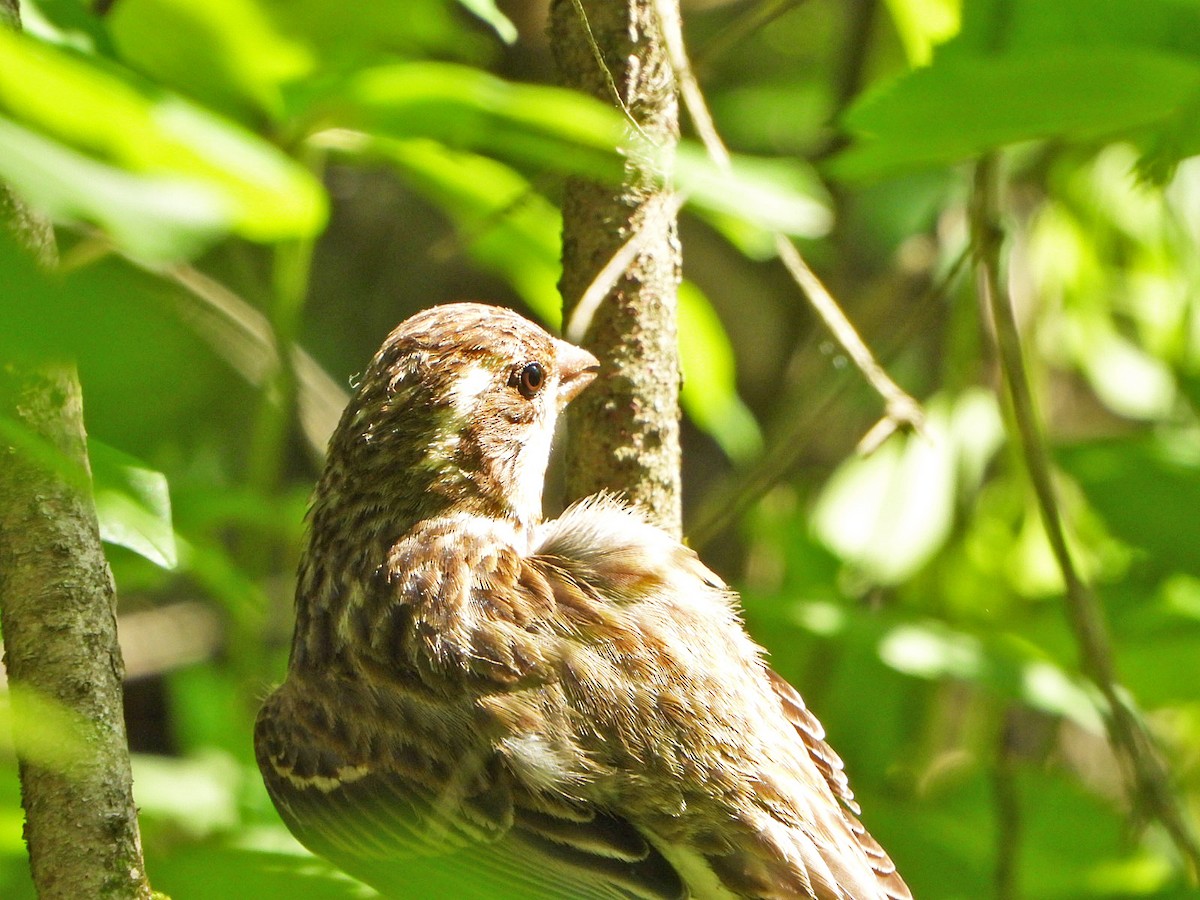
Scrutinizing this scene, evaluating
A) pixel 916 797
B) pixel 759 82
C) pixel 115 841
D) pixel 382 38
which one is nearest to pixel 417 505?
pixel 382 38

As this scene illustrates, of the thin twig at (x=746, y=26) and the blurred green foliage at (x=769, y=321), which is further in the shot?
the thin twig at (x=746, y=26)

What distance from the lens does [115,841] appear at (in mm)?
1771

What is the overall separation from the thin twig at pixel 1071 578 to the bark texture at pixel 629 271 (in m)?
1.02

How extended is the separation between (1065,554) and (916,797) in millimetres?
1520

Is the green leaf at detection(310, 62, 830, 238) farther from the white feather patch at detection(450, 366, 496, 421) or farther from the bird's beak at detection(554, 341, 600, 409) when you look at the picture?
the white feather patch at detection(450, 366, 496, 421)

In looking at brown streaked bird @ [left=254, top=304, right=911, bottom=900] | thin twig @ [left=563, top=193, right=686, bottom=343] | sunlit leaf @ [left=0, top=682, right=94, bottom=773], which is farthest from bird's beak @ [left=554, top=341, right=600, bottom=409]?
sunlit leaf @ [left=0, top=682, right=94, bottom=773]

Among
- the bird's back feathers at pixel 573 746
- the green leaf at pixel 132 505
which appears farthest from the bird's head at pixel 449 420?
the green leaf at pixel 132 505

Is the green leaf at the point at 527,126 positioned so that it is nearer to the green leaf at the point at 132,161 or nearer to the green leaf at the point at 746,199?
the green leaf at the point at 746,199

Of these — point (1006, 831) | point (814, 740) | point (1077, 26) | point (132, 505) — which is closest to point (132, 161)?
point (132, 505)

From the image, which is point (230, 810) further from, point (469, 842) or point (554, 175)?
point (554, 175)

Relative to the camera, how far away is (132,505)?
1.74 m

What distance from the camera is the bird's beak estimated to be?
104 inches

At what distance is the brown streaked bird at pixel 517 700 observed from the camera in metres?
2.47

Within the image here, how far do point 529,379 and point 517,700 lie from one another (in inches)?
33.1
